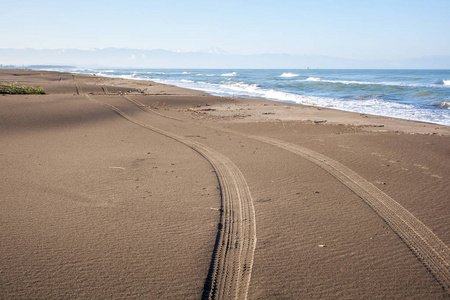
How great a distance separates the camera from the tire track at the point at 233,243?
2922mm

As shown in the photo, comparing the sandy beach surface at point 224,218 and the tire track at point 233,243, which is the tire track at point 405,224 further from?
the tire track at point 233,243

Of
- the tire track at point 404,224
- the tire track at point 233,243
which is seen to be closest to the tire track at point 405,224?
the tire track at point 404,224

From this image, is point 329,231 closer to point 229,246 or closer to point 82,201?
point 229,246

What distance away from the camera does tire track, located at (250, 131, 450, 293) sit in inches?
130

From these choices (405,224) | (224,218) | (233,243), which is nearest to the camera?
(233,243)

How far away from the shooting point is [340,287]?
9.64ft

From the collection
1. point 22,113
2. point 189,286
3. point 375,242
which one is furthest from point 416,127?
point 22,113

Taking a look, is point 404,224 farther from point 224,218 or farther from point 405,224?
point 224,218

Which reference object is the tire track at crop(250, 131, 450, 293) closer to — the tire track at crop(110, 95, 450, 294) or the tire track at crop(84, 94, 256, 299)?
the tire track at crop(110, 95, 450, 294)

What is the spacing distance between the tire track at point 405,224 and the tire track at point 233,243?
5.35 ft

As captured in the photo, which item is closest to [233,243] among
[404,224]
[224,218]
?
[224,218]

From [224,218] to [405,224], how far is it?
2131 mm

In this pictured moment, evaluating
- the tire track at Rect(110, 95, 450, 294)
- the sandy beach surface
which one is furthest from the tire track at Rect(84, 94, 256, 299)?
the tire track at Rect(110, 95, 450, 294)

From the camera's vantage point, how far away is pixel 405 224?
13.5ft
